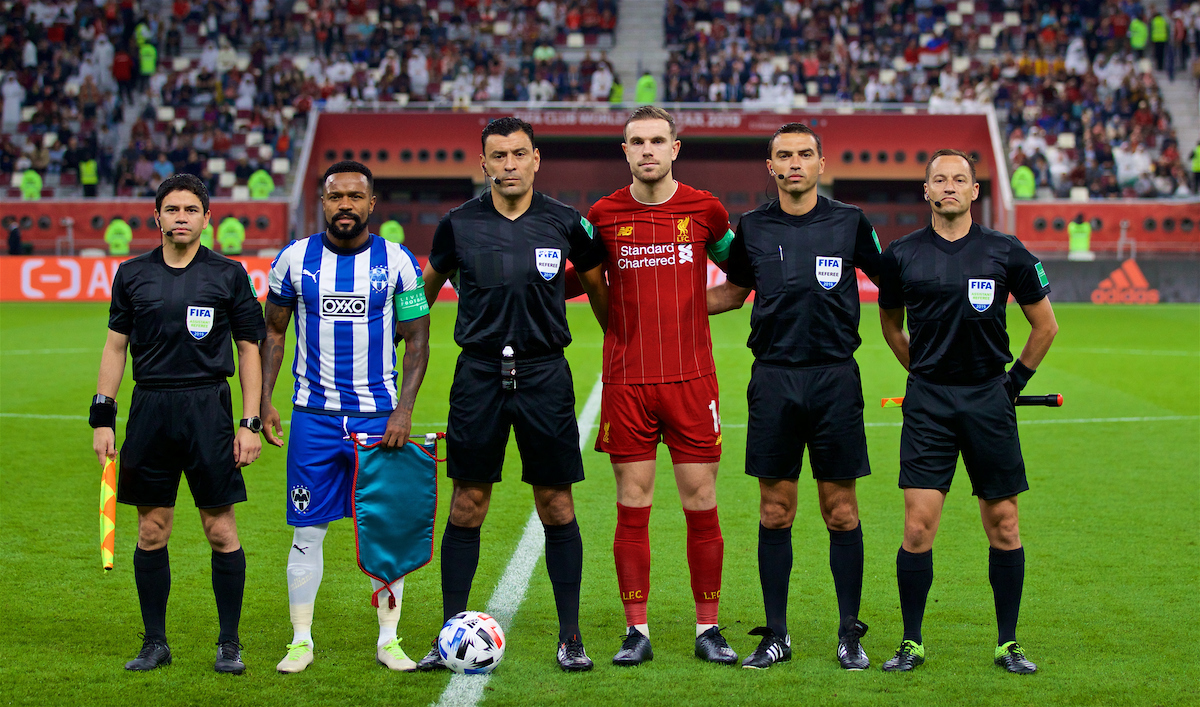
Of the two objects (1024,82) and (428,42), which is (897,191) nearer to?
(1024,82)

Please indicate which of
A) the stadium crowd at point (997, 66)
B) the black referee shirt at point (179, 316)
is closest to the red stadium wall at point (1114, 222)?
the stadium crowd at point (997, 66)

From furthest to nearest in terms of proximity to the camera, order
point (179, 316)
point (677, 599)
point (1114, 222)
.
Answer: point (1114, 222) < point (677, 599) < point (179, 316)

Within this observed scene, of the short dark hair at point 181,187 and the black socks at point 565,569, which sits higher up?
the short dark hair at point 181,187

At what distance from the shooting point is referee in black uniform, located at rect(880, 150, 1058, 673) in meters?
4.57

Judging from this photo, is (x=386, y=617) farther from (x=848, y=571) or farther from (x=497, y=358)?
(x=848, y=571)

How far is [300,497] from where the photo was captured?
15.4 feet

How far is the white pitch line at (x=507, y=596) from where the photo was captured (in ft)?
14.0

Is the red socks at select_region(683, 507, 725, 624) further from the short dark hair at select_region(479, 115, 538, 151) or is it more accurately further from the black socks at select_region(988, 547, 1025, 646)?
the short dark hair at select_region(479, 115, 538, 151)

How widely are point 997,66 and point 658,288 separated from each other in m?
30.9

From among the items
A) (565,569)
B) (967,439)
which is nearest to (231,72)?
(565,569)

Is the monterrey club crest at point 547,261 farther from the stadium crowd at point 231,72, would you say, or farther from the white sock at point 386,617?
the stadium crowd at point 231,72

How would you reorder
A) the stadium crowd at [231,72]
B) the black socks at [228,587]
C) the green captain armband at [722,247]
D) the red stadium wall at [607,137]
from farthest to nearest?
the red stadium wall at [607,137] → the stadium crowd at [231,72] → the green captain armband at [722,247] → the black socks at [228,587]

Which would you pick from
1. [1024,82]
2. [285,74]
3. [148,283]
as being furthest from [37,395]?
[1024,82]

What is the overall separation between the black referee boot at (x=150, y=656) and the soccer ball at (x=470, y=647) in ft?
3.68
